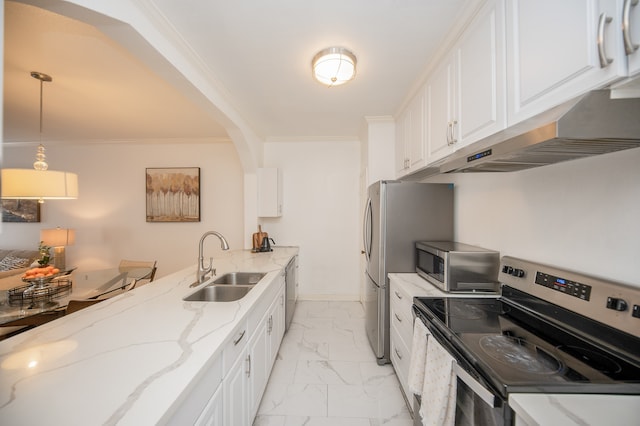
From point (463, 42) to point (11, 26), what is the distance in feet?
8.96

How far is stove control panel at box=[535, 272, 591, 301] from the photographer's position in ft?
3.48

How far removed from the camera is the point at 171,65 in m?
1.62

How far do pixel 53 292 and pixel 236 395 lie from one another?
2.25 meters

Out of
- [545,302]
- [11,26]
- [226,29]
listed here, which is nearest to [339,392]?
[545,302]

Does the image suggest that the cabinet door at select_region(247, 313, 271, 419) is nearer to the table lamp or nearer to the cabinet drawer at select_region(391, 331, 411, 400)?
the cabinet drawer at select_region(391, 331, 411, 400)

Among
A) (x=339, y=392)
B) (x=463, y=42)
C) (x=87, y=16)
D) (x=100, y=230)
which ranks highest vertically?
(x=463, y=42)

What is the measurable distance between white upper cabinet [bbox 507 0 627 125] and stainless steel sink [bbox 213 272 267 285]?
2.04 meters

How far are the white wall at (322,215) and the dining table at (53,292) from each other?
1.91 meters

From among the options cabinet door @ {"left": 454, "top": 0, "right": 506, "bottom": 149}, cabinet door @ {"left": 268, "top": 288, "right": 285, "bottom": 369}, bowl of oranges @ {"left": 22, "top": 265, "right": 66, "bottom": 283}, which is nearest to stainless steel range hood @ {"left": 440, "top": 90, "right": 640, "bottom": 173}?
cabinet door @ {"left": 454, "top": 0, "right": 506, "bottom": 149}

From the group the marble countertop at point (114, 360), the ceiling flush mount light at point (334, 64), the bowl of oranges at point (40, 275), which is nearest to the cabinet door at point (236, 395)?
the marble countertop at point (114, 360)

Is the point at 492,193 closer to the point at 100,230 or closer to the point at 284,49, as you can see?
the point at 284,49

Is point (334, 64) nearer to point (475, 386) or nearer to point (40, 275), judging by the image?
point (475, 386)

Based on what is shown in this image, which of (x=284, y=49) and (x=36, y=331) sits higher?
(x=284, y=49)

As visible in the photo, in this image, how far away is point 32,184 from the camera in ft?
7.47
